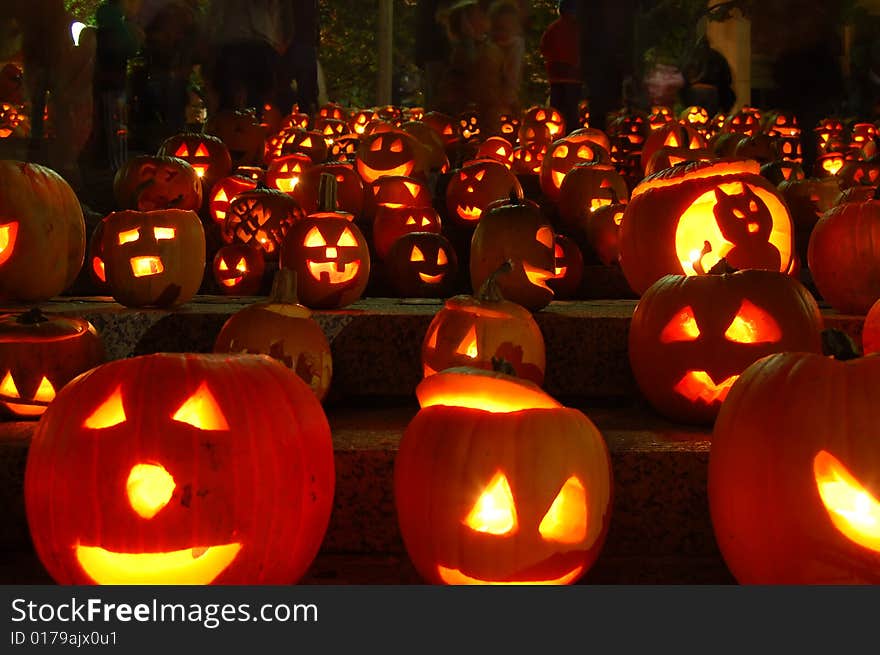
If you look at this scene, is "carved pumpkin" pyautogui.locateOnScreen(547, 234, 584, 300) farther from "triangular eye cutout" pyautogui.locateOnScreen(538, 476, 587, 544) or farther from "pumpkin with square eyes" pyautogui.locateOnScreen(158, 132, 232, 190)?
"pumpkin with square eyes" pyautogui.locateOnScreen(158, 132, 232, 190)

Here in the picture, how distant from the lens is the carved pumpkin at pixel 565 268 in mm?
4582

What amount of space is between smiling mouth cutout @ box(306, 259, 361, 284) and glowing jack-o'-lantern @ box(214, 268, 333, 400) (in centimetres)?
67

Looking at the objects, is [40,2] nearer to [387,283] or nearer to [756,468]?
[387,283]

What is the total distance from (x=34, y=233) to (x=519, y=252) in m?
1.88

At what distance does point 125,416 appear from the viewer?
2.25 m

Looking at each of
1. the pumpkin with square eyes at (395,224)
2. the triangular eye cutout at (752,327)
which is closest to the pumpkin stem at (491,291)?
the triangular eye cutout at (752,327)

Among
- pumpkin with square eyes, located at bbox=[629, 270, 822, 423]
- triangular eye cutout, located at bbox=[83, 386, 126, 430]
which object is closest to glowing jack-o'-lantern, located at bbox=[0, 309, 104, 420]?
triangular eye cutout, located at bbox=[83, 386, 126, 430]

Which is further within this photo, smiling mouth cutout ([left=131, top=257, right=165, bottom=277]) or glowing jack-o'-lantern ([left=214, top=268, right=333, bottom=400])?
smiling mouth cutout ([left=131, top=257, right=165, bottom=277])

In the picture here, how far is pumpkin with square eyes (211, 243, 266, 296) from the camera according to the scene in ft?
15.1

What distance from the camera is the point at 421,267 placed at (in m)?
4.59

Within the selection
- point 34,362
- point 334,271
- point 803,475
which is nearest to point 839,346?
point 803,475

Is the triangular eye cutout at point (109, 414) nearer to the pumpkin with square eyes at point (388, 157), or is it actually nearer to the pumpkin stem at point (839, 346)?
the pumpkin stem at point (839, 346)

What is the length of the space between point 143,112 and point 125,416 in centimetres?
867

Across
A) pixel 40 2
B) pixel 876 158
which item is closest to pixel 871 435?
pixel 876 158
